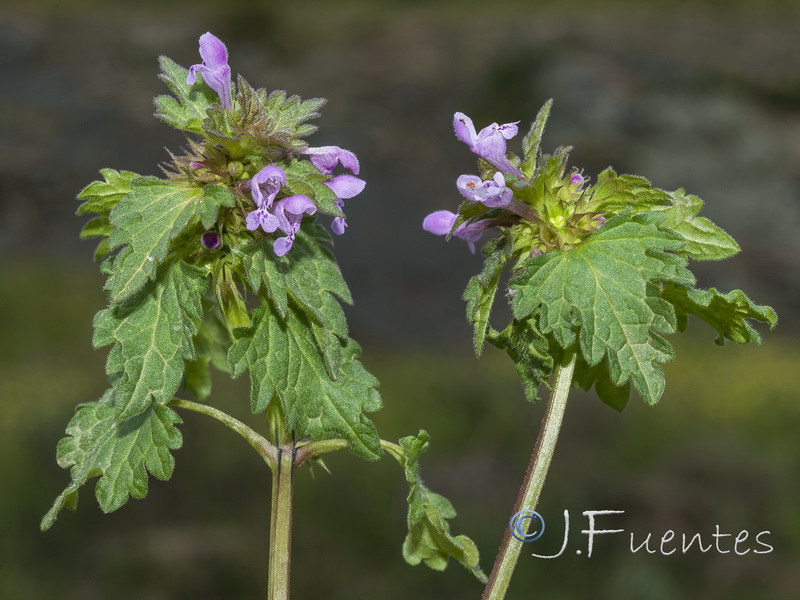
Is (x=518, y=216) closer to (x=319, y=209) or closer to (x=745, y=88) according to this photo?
(x=319, y=209)

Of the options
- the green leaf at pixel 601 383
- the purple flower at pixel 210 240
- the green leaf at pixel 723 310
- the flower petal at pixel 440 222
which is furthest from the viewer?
the green leaf at pixel 601 383

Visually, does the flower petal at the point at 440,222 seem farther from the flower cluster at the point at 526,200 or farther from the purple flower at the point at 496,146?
the purple flower at the point at 496,146

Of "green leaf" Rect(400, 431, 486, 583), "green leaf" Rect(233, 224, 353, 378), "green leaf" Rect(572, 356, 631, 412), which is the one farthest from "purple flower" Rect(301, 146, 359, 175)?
"green leaf" Rect(572, 356, 631, 412)

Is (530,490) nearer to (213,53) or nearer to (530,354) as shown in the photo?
(530,354)

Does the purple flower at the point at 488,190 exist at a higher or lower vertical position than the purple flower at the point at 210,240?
higher

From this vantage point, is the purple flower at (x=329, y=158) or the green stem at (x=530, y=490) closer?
the green stem at (x=530, y=490)

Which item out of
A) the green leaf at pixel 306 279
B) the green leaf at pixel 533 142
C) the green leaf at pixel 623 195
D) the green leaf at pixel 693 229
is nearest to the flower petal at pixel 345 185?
the green leaf at pixel 306 279
